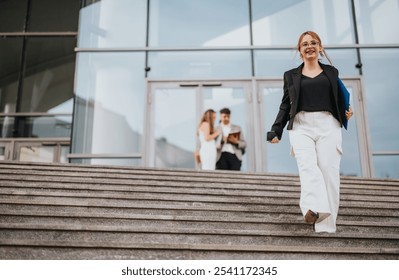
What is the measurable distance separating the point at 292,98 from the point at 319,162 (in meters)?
0.61

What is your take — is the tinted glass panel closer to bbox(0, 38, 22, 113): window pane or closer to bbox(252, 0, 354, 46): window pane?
bbox(0, 38, 22, 113): window pane

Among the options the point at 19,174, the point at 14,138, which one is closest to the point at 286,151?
the point at 19,174

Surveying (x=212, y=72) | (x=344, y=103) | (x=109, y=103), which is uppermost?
(x=212, y=72)

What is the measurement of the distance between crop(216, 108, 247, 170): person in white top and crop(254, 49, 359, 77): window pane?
293 cm

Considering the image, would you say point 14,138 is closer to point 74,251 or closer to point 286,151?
point 286,151

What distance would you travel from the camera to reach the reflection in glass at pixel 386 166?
10.8 metres

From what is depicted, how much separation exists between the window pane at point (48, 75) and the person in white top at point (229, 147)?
21.1 feet

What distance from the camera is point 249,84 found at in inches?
453

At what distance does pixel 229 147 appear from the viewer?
9086 mm

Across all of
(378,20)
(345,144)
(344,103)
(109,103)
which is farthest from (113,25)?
(344,103)

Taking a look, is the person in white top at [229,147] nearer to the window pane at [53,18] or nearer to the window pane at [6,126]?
the window pane at [6,126]

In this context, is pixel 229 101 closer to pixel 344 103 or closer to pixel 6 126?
pixel 6 126

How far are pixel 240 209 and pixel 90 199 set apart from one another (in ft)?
4.95

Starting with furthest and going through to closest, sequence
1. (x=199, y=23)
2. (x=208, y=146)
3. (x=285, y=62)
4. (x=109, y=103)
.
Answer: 1. (x=199, y=23)
2. (x=285, y=62)
3. (x=109, y=103)
4. (x=208, y=146)
